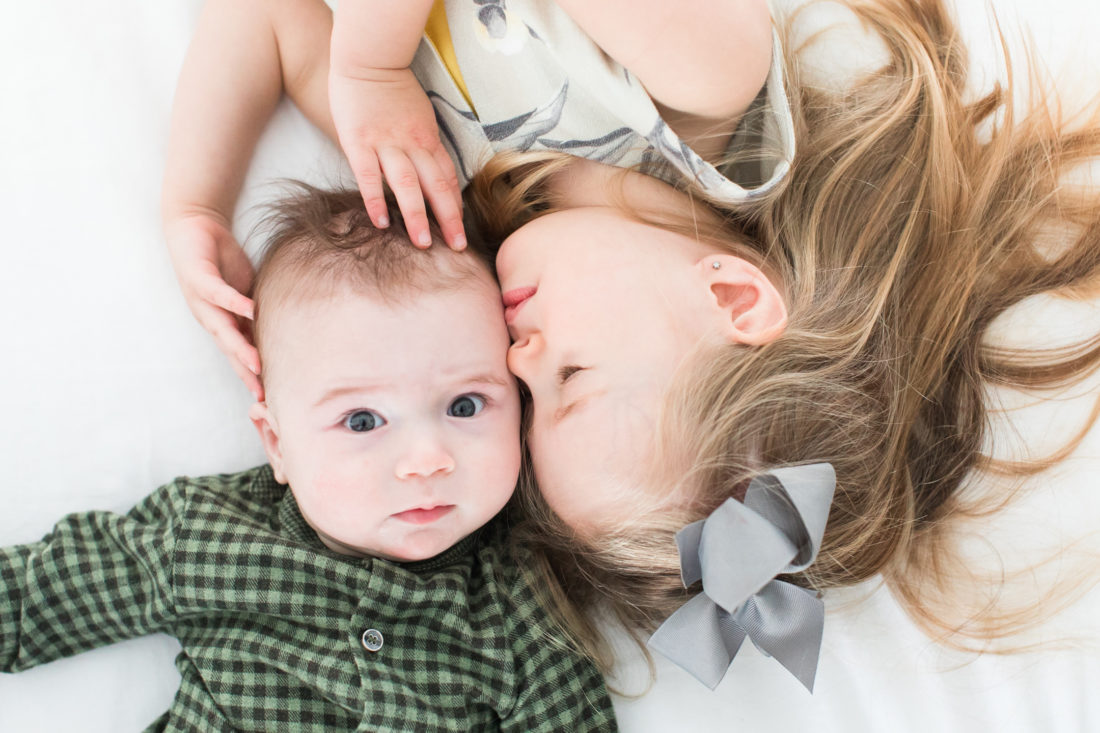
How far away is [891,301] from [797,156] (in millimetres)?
232

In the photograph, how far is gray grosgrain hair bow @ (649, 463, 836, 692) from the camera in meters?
0.84

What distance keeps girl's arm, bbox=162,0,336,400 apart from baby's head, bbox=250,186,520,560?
13 cm

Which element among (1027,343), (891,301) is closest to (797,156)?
(891,301)

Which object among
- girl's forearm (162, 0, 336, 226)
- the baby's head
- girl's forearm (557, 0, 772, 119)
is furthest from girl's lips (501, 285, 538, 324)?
girl's forearm (162, 0, 336, 226)

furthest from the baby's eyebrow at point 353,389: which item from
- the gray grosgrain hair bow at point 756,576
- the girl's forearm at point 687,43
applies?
the girl's forearm at point 687,43

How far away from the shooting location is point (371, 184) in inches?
41.1

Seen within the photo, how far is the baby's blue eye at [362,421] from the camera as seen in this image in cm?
97

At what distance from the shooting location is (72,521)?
105 cm

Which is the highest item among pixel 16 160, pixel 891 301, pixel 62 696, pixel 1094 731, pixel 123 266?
pixel 16 160

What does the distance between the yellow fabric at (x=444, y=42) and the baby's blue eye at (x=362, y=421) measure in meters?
0.43

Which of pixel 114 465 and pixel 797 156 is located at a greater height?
pixel 797 156

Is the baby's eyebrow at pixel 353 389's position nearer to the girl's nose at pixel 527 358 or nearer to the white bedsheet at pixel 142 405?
the girl's nose at pixel 527 358

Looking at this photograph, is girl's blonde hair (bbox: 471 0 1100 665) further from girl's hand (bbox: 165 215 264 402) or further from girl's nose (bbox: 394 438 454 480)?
girl's hand (bbox: 165 215 264 402)

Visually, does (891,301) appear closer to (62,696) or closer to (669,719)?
(669,719)
